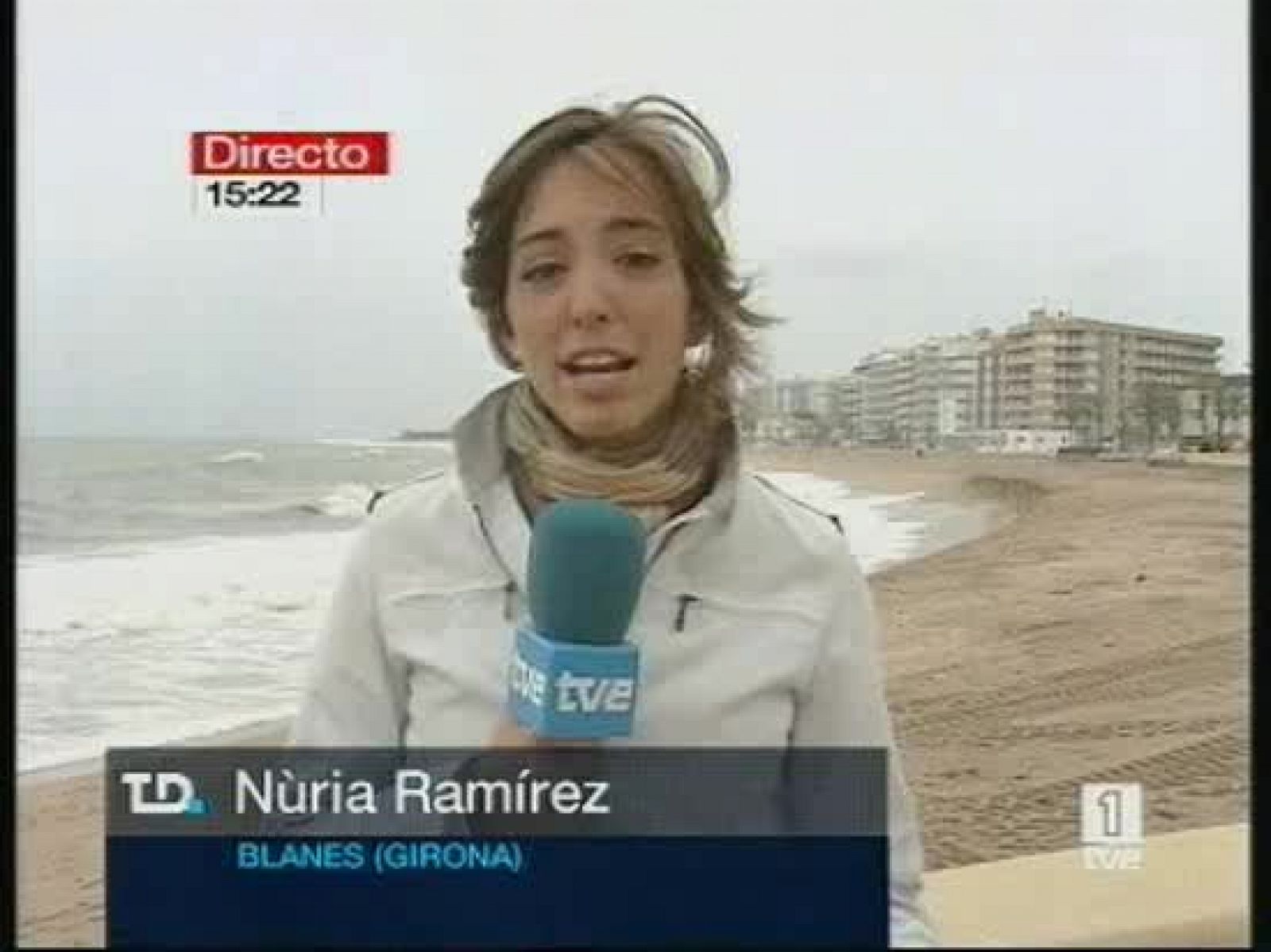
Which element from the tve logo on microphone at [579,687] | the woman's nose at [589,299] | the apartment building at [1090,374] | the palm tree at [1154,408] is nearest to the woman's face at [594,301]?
the woman's nose at [589,299]

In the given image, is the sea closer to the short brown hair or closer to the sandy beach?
the sandy beach

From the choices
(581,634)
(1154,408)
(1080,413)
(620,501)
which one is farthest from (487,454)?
(1154,408)

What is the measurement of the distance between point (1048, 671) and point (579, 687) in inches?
29.5

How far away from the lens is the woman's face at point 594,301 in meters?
2.46

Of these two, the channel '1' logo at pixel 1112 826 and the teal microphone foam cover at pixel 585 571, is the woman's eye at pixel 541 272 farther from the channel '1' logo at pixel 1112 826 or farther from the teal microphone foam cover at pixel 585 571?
the channel '1' logo at pixel 1112 826

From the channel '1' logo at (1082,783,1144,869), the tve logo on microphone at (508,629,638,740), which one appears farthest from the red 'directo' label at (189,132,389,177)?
the channel '1' logo at (1082,783,1144,869)

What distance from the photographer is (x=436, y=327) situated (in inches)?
98.8

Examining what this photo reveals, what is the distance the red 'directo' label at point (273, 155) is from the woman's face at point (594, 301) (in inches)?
9.4

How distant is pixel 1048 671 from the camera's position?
102 inches

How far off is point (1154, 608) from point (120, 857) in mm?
1594

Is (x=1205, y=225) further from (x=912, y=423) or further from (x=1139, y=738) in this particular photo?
(x=1139, y=738)

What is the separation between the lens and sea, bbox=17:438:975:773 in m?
2.52

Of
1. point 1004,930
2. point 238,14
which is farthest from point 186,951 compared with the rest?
point 238,14

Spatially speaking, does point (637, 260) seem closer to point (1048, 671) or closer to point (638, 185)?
point (638, 185)
